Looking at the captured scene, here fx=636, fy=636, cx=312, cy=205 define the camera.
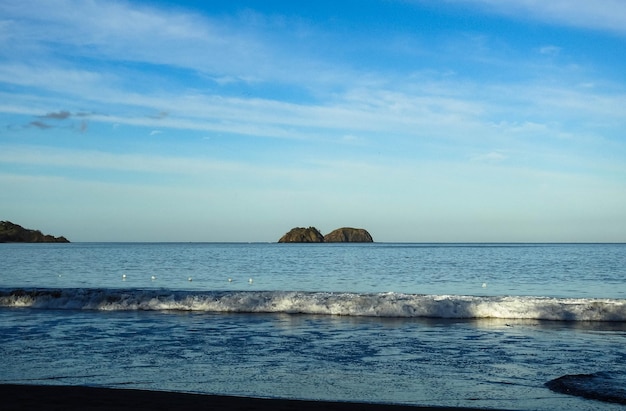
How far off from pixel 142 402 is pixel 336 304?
15459mm

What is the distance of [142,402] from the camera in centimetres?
861

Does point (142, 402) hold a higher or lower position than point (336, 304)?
higher

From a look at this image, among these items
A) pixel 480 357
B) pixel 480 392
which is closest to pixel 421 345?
pixel 480 357

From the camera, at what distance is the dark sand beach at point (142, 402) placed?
27.3 feet

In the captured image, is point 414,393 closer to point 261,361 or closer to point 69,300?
point 261,361

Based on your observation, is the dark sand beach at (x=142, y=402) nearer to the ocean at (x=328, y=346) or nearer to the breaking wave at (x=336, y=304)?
the ocean at (x=328, y=346)

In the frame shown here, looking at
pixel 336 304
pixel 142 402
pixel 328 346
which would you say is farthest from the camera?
pixel 336 304

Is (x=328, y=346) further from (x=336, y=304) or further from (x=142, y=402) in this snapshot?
(x=336, y=304)

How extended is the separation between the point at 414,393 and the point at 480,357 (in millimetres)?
3988

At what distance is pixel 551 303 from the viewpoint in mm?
22188

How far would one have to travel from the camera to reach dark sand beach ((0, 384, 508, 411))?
8.32 m

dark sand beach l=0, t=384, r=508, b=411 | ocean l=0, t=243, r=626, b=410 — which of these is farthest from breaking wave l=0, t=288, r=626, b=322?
dark sand beach l=0, t=384, r=508, b=411

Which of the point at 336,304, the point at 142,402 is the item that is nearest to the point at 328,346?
the point at 142,402

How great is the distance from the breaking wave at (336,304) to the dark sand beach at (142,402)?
46.0ft
